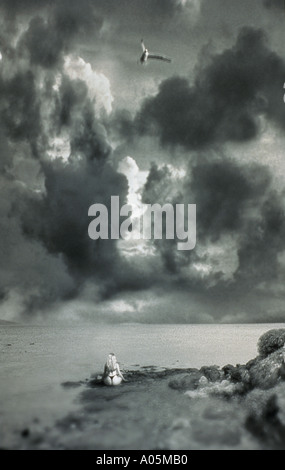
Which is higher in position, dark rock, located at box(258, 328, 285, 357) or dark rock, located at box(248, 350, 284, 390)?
dark rock, located at box(258, 328, 285, 357)

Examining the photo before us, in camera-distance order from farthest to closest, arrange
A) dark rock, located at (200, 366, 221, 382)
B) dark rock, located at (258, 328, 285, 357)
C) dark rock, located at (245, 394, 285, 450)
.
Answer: dark rock, located at (258, 328, 285, 357)
dark rock, located at (200, 366, 221, 382)
dark rock, located at (245, 394, 285, 450)

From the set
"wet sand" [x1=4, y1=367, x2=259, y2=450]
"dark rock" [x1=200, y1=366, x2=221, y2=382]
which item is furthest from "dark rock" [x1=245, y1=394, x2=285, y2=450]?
"dark rock" [x1=200, y1=366, x2=221, y2=382]

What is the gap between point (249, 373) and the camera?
2136 cm

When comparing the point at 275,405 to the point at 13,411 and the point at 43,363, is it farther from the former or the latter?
the point at 43,363

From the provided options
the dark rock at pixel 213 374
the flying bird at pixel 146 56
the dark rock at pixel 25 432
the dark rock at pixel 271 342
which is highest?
the flying bird at pixel 146 56

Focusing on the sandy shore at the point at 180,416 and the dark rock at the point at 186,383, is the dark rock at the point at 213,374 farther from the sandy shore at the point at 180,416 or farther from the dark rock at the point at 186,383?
the dark rock at the point at 186,383

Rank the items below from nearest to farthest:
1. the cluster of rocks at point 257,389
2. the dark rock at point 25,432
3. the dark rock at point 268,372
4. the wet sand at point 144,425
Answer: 1. the wet sand at point 144,425
2. the cluster of rocks at point 257,389
3. the dark rock at point 25,432
4. the dark rock at point 268,372

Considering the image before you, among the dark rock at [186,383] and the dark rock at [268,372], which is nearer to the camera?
the dark rock at [268,372]

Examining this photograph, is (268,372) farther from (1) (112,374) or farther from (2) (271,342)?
(1) (112,374)

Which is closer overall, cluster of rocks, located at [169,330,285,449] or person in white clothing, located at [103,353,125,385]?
cluster of rocks, located at [169,330,285,449]

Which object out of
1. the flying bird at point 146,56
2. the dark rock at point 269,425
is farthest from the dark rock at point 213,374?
the flying bird at point 146,56

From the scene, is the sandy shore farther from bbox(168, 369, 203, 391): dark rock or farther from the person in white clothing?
the person in white clothing
